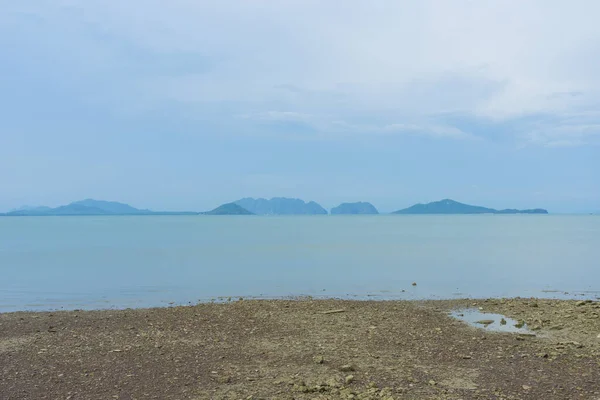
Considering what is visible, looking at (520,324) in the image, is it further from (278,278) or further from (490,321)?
(278,278)

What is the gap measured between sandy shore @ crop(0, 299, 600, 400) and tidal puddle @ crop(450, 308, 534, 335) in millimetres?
514

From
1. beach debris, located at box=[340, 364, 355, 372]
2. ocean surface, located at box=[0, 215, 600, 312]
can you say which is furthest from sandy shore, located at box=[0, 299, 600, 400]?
ocean surface, located at box=[0, 215, 600, 312]

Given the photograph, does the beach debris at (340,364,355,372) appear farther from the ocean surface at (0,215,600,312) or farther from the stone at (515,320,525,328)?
the ocean surface at (0,215,600,312)

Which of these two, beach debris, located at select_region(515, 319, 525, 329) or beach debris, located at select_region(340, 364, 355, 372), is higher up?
beach debris, located at select_region(340, 364, 355, 372)

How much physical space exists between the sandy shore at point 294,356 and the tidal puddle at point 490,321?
51 cm

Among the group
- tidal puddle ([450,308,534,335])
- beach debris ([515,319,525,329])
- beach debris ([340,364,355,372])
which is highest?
beach debris ([340,364,355,372])

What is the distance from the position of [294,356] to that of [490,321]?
779 centimetres

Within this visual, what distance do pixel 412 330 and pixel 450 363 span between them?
3357mm

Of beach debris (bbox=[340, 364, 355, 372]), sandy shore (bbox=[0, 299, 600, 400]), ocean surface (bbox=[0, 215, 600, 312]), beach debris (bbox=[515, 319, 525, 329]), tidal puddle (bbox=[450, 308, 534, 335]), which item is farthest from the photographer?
ocean surface (bbox=[0, 215, 600, 312])

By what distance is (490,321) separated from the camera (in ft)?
51.6

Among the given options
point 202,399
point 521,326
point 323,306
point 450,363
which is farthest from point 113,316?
point 521,326

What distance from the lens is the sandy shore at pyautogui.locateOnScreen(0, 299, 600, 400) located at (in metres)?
8.88

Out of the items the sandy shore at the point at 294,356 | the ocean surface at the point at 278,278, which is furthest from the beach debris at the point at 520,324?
the ocean surface at the point at 278,278

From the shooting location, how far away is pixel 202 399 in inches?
332
